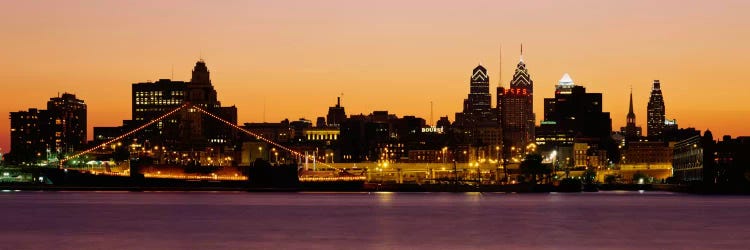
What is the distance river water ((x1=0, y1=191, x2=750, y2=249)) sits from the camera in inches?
2525

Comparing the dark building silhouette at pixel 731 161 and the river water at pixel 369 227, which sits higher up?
the dark building silhouette at pixel 731 161

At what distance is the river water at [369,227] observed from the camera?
6412 centimetres

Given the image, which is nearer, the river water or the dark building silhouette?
the river water

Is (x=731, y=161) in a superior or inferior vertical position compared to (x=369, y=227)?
superior

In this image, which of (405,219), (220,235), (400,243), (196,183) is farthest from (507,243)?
(196,183)

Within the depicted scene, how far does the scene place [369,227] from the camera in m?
78.1

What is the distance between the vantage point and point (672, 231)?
75.7 meters

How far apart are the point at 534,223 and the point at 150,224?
22567mm

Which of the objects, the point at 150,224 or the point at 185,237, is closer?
the point at 185,237

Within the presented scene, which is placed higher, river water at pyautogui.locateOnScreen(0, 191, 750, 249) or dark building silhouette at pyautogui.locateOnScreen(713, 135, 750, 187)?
dark building silhouette at pyautogui.locateOnScreen(713, 135, 750, 187)

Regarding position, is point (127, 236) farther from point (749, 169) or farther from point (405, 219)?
point (749, 169)

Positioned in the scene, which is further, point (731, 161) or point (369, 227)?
point (731, 161)

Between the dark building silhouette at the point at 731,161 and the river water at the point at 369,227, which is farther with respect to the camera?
the dark building silhouette at the point at 731,161

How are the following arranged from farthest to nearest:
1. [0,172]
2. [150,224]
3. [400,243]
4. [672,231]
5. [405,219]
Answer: [0,172], [405,219], [150,224], [672,231], [400,243]
